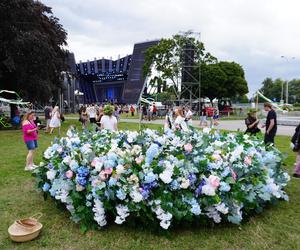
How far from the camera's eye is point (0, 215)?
577cm

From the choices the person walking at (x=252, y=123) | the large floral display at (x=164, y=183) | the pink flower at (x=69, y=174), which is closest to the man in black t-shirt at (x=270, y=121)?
the person walking at (x=252, y=123)

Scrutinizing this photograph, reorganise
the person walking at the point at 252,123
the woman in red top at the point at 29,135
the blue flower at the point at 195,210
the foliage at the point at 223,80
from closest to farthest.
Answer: the blue flower at the point at 195,210 < the woman in red top at the point at 29,135 < the person walking at the point at 252,123 < the foliage at the point at 223,80

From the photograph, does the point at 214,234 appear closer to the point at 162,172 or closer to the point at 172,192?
the point at 172,192

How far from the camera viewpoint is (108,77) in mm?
120188

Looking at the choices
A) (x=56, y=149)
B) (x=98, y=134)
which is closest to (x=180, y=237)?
(x=56, y=149)

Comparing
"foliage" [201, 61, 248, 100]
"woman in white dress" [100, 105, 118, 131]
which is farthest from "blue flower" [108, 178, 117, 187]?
"foliage" [201, 61, 248, 100]

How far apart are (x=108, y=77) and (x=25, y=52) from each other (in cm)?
9737

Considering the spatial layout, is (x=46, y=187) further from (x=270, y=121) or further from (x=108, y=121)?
(x=270, y=121)

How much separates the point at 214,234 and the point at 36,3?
2601 centimetres

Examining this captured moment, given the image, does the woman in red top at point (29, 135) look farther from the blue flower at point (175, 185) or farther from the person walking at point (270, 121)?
the person walking at point (270, 121)

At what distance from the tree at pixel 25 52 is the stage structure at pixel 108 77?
80.6m

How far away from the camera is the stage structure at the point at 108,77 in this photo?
351 feet

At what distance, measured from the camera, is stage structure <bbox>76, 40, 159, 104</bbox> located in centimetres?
10706

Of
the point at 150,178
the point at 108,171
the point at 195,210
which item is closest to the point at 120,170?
the point at 108,171
